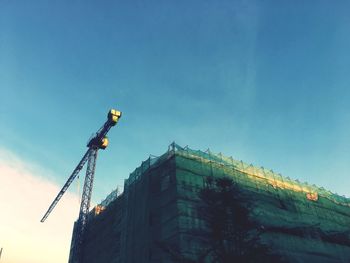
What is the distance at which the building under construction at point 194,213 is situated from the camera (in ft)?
103

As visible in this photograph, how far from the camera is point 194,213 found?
31359mm

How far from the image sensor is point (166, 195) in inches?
1318

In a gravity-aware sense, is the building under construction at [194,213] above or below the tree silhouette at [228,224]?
above

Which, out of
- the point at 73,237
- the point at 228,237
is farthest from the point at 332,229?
the point at 73,237

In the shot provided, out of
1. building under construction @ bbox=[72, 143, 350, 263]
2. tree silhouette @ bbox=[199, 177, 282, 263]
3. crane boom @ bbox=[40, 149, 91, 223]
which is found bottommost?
tree silhouette @ bbox=[199, 177, 282, 263]

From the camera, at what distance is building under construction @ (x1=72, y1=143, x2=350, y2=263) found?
31453mm

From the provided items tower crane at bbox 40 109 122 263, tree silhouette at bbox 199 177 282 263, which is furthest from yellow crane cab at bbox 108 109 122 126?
tree silhouette at bbox 199 177 282 263

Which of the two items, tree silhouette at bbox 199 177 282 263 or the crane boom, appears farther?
the crane boom

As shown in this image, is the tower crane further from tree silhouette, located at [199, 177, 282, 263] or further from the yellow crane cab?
tree silhouette, located at [199, 177, 282, 263]

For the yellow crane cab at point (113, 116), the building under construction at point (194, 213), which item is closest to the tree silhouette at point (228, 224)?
the building under construction at point (194, 213)

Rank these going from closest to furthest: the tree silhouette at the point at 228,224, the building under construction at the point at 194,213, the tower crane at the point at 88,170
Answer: the tree silhouette at the point at 228,224, the building under construction at the point at 194,213, the tower crane at the point at 88,170

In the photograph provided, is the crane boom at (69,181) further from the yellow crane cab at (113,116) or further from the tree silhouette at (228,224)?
the tree silhouette at (228,224)

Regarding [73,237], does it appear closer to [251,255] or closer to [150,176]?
[150,176]

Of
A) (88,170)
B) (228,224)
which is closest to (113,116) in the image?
(88,170)
